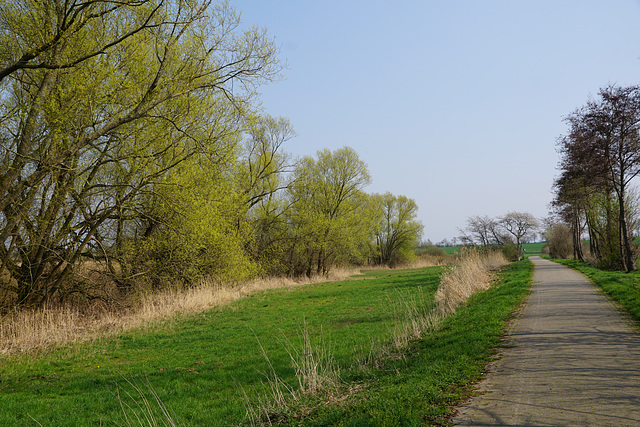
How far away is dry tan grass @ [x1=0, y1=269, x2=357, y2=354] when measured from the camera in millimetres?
11805

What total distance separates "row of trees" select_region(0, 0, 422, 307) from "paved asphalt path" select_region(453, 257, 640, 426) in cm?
920

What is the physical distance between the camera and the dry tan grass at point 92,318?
1180cm

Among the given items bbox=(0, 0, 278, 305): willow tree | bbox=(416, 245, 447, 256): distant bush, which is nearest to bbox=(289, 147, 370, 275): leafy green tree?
bbox=(0, 0, 278, 305): willow tree

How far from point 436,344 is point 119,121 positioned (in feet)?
29.4

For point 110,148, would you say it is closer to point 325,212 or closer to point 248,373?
point 248,373

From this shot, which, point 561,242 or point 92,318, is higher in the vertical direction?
point 561,242

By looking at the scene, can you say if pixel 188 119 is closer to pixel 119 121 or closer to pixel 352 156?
pixel 119 121

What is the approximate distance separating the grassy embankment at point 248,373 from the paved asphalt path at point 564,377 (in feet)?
1.34

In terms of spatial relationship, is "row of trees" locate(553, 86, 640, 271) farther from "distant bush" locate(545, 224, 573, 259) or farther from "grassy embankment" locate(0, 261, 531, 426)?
"distant bush" locate(545, 224, 573, 259)

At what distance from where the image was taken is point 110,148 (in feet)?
48.3

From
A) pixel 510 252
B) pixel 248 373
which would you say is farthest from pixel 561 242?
pixel 248 373

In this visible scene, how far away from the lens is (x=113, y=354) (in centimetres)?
1084

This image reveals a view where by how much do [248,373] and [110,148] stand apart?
10.00 m

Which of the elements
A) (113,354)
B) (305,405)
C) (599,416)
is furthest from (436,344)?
(113,354)
